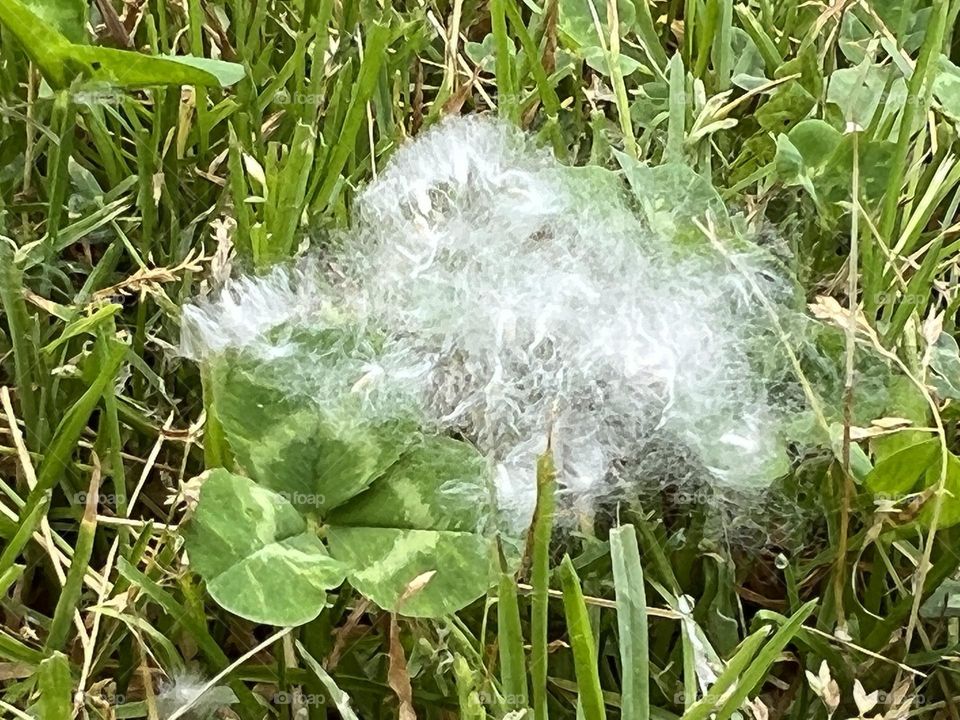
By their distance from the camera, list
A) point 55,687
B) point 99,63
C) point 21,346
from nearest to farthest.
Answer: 1. point 55,687
2. point 21,346
3. point 99,63

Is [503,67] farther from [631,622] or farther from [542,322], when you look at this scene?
[631,622]

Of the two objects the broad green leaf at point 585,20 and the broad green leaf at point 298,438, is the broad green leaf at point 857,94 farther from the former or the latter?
the broad green leaf at point 298,438

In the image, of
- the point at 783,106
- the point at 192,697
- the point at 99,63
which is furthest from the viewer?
the point at 783,106

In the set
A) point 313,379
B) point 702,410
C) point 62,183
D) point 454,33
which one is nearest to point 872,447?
point 702,410

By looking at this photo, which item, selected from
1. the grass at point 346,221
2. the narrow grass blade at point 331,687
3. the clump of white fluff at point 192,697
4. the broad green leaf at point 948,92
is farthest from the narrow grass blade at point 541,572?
the broad green leaf at point 948,92

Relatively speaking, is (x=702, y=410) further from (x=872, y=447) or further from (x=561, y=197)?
(x=561, y=197)

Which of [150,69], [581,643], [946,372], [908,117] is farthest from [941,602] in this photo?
[150,69]
